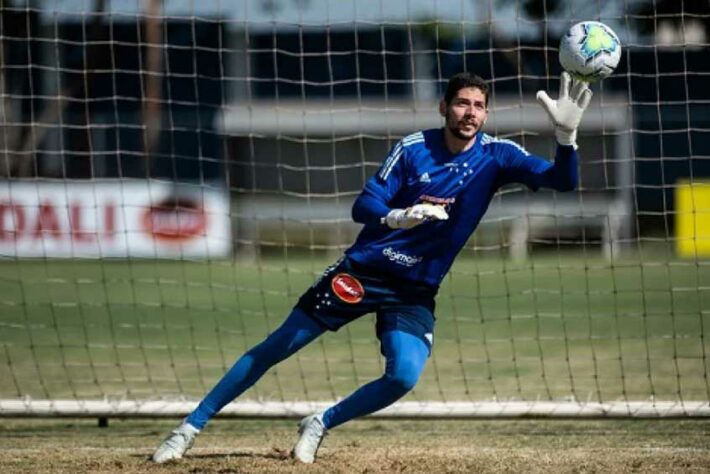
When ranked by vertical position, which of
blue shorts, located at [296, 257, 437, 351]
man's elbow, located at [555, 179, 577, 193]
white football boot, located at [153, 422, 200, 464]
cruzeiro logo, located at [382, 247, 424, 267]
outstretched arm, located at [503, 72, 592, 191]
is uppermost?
outstretched arm, located at [503, 72, 592, 191]

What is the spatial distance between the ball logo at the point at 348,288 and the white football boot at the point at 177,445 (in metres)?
0.99

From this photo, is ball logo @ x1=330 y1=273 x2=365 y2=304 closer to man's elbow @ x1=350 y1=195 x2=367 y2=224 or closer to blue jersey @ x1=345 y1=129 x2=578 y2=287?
blue jersey @ x1=345 y1=129 x2=578 y2=287

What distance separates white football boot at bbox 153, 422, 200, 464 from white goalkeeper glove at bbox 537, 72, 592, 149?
227 centimetres

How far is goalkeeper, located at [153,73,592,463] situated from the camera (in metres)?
→ 6.52

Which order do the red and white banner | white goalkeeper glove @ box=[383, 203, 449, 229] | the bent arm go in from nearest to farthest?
white goalkeeper glove @ box=[383, 203, 449, 229] → the bent arm → the red and white banner

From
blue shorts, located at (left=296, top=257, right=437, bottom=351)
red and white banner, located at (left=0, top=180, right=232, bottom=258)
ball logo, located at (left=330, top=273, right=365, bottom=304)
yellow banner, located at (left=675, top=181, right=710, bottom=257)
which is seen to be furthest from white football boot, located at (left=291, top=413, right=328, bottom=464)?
red and white banner, located at (left=0, top=180, right=232, bottom=258)

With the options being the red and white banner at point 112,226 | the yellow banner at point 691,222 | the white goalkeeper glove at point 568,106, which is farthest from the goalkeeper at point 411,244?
the red and white banner at point 112,226

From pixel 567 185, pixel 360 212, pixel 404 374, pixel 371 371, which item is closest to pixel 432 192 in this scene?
pixel 360 212

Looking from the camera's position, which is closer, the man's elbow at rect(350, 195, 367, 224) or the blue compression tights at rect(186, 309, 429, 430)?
the man's elbow at rect(350, 195, 367, 224)

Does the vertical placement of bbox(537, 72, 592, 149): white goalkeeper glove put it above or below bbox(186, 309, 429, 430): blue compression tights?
above

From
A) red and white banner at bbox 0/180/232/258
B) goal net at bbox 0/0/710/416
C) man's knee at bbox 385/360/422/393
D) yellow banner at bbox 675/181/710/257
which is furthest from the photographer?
red and white banner at bbox 0/180/232/258

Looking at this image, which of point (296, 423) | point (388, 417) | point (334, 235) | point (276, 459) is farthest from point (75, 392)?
point (334, 235)

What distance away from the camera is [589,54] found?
248 inches

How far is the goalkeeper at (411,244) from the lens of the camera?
6.52 m
